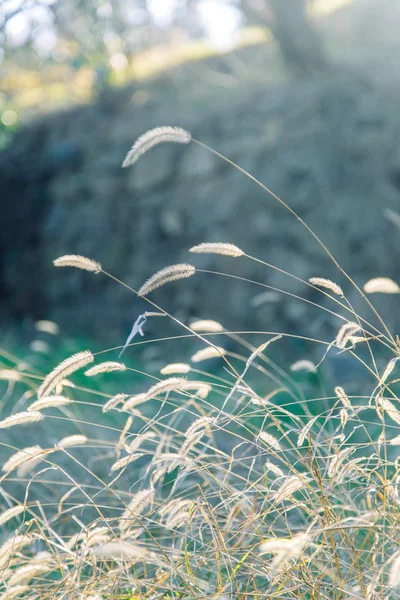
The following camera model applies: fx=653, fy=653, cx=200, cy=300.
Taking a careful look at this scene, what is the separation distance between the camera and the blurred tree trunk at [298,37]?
19.0 ft

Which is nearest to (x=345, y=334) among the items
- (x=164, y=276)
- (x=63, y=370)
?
(x=164, y=276)

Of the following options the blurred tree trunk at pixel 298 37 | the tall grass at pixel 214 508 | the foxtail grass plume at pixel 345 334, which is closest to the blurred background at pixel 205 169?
the blurred tree trunk at pixel 298 37

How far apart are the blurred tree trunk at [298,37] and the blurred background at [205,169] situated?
13 millimetres

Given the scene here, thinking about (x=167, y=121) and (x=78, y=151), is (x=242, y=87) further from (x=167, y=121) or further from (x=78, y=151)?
(x=78, y=151)

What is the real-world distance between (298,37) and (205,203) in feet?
5.94

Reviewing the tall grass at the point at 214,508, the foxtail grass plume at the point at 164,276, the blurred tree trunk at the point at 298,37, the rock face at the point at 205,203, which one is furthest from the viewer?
the blurred tree trunk at the point at 298,37

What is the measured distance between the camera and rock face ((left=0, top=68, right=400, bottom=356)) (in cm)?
472

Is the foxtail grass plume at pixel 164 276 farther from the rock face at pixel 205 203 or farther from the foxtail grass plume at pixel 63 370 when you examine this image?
the rock face at pixel 205 203

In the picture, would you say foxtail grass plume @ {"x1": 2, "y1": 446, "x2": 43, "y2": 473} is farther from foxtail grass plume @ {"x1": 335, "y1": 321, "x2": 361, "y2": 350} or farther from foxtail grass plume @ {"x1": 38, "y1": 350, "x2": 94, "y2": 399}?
foxtail grass plume @ {"x1": 335, "y1": 321, "x2": 361, "y2": 350}

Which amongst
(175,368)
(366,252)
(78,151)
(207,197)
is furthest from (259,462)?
(78,151)

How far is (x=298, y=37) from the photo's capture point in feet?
19.1

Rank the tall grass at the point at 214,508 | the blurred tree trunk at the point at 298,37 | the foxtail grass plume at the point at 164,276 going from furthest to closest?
the blurred tree trunk at the point at 298,37
the foxtail grass plume at the point at 164,276
the tall grass at the point at 214,508

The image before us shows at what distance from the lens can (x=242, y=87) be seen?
612cm

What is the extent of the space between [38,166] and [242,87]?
218 cm
